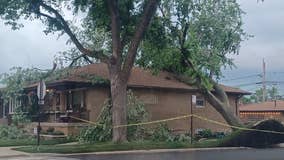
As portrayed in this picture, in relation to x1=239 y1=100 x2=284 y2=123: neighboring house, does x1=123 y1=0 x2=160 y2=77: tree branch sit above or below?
above

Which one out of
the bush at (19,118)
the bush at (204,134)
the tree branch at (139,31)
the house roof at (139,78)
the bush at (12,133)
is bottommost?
the bush at (204,134)

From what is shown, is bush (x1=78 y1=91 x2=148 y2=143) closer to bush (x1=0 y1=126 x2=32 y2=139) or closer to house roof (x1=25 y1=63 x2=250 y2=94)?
house roof (x1=25 y1=63 x2=250 y2=94)

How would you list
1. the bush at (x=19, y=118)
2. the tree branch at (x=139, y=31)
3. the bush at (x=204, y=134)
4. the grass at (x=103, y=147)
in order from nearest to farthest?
the grass at (x=103, y=147) → the tree branch at (x=139, y=31) → the bush at (x=19, y=118) → the bush at (x=204, y=134)

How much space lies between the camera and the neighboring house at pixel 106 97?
32.6 meters

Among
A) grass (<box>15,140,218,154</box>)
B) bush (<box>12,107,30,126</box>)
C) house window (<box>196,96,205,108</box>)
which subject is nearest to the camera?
grass (<box>15,140,218,154</box>)

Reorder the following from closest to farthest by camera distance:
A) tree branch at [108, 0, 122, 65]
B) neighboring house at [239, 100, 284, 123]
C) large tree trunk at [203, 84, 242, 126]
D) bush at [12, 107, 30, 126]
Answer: tree branch at [108, 0, 122, 65] → large tree trunk at [203, 84, 242, 126] → bush at [12, 107, 30, 126] → neighboring house at [239, 100, 284, 123]

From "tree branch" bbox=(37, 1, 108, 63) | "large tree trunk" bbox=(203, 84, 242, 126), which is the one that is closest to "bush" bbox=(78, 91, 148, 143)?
"tree branch" bbox=(37, 1, 108, 63)

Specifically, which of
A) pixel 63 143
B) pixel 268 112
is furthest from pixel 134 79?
pixel 268 112

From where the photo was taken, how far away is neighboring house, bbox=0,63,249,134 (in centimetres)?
3256

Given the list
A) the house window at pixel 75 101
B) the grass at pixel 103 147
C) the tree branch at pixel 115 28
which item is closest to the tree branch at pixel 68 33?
the tree branch at pixel 115 28

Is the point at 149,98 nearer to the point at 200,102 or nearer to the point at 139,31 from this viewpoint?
the point at 200,102

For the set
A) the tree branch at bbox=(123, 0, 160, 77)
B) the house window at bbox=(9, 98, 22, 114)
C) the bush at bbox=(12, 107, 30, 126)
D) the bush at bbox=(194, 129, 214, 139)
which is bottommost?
the bush at bbox=(194, 129, 214, 139)

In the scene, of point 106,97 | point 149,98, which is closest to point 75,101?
point 106,97

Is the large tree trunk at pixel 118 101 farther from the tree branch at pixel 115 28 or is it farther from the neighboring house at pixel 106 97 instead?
the neighboring house at pixel 106 97
